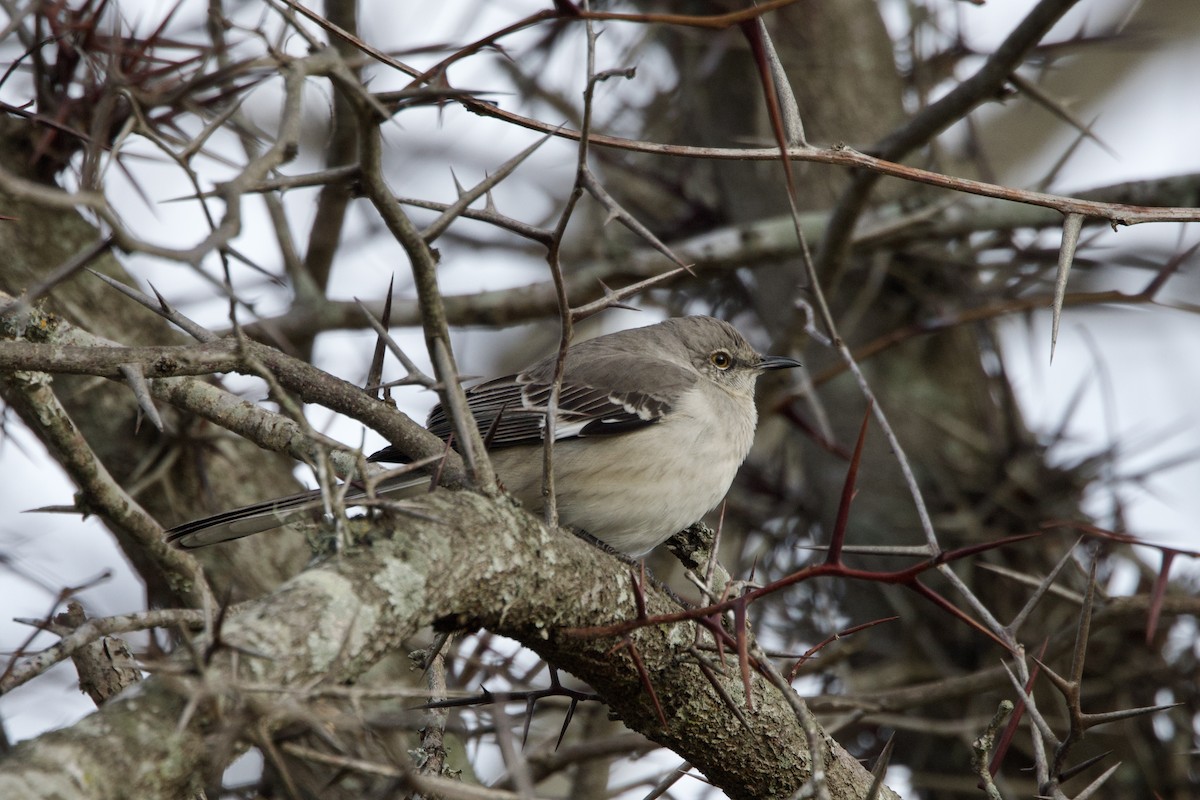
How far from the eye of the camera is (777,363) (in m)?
5.61

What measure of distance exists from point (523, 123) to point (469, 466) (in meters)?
0.83

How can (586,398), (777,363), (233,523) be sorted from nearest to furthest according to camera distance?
(233,523) < (586,398) < (777,363)

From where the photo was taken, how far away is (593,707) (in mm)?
5543

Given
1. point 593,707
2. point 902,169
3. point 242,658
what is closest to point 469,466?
point 242,658

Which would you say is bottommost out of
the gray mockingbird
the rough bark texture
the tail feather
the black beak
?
the rough bark texture

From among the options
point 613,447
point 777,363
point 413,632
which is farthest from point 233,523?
point 777,363

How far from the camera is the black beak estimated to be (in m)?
5.59

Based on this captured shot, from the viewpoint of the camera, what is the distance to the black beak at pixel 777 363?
5590mm

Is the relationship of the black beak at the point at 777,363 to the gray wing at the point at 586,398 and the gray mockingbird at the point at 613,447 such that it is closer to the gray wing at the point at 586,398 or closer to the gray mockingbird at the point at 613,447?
the gray mockingbird at the point at 613,447

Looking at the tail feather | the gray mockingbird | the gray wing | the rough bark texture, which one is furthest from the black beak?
the rough bark texture

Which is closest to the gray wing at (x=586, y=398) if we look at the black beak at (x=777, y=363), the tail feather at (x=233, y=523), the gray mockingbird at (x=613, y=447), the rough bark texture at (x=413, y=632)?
the gray mockingbird at (x=613, y=447)

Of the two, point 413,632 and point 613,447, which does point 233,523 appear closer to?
point 613,447

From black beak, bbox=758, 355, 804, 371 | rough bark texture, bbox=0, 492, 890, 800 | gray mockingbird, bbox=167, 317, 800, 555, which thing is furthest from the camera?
black beak, bbox=758, 355, 804, 371

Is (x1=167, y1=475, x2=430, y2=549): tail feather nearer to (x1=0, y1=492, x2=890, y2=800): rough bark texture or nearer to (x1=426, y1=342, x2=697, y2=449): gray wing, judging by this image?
(x1=426, y1=342, x2=697, y2=449): gray wing
